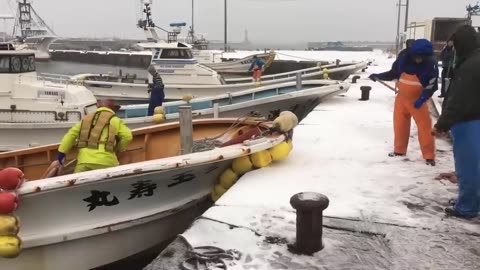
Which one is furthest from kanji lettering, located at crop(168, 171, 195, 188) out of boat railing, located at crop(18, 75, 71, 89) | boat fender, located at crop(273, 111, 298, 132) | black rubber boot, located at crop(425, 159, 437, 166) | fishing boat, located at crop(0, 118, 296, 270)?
boat railing, located at crop(18, 75, 71, 89)

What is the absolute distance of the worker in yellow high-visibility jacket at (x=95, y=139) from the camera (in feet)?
16.8

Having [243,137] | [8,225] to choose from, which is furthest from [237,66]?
[8,225]

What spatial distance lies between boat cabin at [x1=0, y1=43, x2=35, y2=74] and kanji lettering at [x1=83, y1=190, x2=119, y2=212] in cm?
779

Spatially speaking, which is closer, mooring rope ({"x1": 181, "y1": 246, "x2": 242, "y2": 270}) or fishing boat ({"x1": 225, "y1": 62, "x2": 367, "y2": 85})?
mooring rope ({"x1": 181, "y1": 246, "x2": 242, "y2": 270})

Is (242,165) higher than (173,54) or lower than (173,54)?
lower

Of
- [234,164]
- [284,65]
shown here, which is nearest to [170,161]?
[234,164]

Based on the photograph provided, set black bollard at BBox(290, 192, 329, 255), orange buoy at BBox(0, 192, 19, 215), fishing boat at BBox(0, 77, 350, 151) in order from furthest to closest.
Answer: fishing boat at BBox(0, 77, 350, 151)
orange buoy at BBox(0, 192, 19, 215)
black bollard at BBox(290, 192, 329, 255)

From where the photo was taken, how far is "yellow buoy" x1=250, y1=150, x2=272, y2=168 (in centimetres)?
560

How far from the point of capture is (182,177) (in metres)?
5.41

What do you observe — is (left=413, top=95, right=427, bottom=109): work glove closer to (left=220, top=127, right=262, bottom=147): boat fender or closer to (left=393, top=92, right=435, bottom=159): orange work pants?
(left=393, top=92, right=435, bottom=159): orange work pants

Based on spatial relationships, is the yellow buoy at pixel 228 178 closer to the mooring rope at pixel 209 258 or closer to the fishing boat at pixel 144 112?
the mooring rope at pixel 209 258

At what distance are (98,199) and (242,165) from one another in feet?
5.35

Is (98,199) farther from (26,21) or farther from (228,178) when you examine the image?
(26,21)

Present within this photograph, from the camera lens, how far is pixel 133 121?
10828 millimetres
